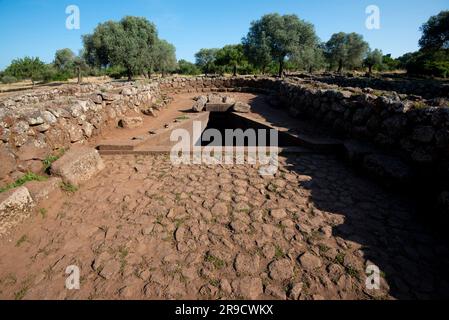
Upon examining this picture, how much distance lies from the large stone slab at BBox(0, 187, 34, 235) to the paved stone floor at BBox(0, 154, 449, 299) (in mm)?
137

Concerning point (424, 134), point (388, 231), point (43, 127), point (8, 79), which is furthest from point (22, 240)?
point (8, 79)

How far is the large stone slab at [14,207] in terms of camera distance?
2.95 metres

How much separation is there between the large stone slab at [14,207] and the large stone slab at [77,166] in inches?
28.1

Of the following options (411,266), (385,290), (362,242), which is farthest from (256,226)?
(411,266)

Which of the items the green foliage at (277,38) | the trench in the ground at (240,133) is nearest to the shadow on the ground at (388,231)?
the trench in the ground at (240,133)

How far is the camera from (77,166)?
419 centimetres

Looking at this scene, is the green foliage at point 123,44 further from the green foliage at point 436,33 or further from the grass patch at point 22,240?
the green foliage at point 436,33

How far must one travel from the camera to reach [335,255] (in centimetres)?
263

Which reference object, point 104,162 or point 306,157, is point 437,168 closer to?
point 306,157

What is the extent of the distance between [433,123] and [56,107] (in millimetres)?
6773

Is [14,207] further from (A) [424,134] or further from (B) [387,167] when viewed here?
(A) [424,134]

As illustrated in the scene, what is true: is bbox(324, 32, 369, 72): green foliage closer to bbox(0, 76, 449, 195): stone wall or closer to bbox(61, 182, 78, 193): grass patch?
bbox(0, 76, 449, 195): stone wall

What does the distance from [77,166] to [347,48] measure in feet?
170

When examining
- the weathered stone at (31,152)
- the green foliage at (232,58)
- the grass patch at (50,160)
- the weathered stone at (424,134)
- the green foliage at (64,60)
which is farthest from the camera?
the green foliage at (64,60)
